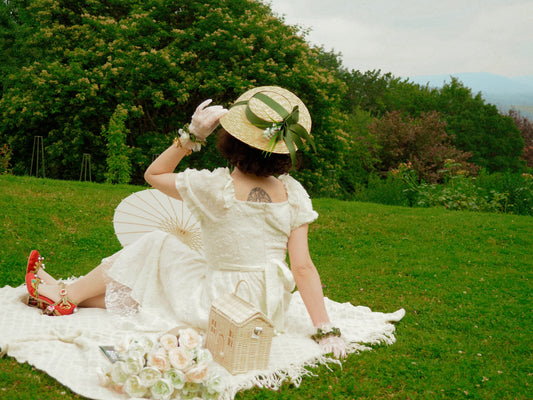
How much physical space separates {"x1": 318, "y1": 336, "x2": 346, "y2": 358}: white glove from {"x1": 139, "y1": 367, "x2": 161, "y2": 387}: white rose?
45.5 inches

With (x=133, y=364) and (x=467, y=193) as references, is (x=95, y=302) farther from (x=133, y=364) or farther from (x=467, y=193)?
(x=467, y=193)

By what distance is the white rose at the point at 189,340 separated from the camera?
8.40 feet

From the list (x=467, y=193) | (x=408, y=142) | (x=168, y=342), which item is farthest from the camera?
(x=408, y=142)

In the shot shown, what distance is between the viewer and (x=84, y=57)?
14.4 meters

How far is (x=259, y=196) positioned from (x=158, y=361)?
3.72 feet

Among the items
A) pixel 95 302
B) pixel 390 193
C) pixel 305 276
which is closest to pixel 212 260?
pixel 305 276

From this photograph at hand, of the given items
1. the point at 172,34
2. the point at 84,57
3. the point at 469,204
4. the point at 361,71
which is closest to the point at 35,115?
the point at 84,57

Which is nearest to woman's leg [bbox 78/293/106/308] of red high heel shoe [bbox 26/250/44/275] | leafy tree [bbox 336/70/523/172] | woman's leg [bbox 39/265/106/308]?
woman's leg [bbox 39/265/106/308]

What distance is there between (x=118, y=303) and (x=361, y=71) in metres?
31.0

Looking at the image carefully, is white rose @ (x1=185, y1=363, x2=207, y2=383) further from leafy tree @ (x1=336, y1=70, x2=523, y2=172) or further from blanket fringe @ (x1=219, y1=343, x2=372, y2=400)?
leafy tree @ (x1=336, y1=70, x2=523, y2=172)

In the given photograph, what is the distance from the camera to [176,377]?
2480mm

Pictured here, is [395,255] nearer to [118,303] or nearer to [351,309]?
[351,309]

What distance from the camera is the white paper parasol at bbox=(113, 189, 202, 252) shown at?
3.75 m

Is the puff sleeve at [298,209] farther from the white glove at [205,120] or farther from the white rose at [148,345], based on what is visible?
the white rose at [148,345]
